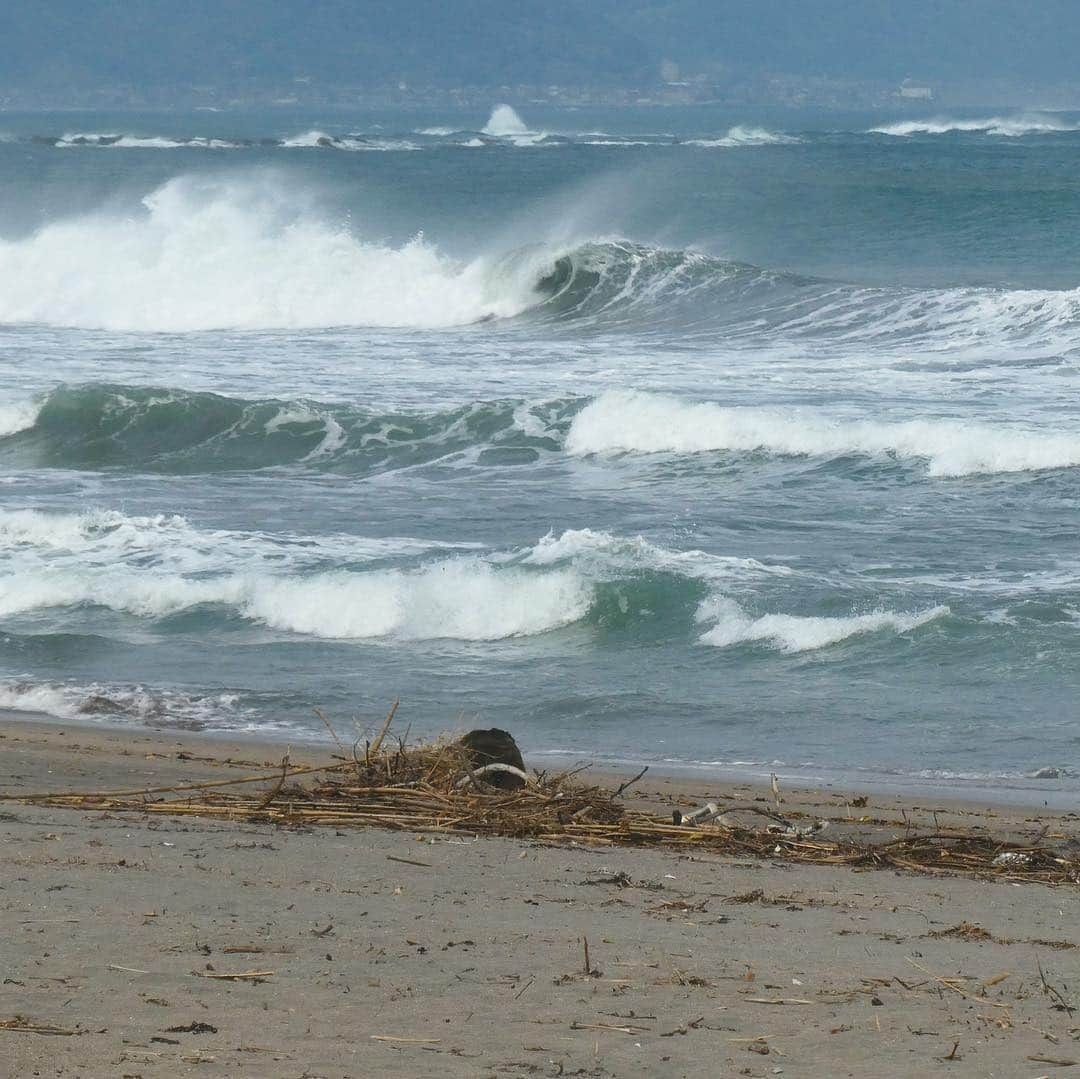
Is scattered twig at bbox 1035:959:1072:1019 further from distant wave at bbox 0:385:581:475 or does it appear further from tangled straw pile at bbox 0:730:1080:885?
distant wave at bbox 0:385:581:475

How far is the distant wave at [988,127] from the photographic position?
4786 inches

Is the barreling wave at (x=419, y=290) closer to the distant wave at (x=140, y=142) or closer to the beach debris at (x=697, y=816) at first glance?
the beach debris at (x=697, y=816)

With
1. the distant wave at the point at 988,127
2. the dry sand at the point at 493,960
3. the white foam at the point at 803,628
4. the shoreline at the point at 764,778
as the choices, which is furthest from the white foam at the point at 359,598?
the distant wave at the point at 988,127

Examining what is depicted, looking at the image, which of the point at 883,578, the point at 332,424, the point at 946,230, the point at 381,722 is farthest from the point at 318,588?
the point at 946,230

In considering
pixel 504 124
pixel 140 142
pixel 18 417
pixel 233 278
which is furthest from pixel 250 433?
pixel 504 124

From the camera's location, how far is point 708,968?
4719 mm

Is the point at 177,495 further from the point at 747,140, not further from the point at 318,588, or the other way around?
the point at 747,140

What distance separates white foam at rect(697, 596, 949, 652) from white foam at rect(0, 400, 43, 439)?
1100 cm

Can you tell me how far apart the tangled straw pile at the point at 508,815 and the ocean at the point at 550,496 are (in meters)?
2.04

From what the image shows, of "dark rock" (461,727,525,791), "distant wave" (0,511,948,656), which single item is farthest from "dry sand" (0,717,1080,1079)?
"distant wave" (0,511,948,656)

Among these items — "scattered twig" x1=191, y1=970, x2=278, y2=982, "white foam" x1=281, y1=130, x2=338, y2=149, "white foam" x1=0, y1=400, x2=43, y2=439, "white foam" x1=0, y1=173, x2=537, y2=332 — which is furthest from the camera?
"white foam" x1=281, y1=130, x2=338, y2=149

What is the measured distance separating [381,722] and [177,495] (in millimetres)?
7640

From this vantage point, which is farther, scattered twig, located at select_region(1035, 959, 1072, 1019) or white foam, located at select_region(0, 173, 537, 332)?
white foam, located at select_region(0, 173, 537, 332)

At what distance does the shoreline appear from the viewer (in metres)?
8.32
